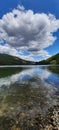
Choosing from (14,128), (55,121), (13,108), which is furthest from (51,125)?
(13,108)

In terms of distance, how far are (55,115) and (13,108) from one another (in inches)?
194

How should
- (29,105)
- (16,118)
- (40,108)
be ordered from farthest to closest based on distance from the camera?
1. (29,105)
2. (40,108)
3. (16,118)

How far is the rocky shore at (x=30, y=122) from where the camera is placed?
10.7m

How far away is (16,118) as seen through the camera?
12320 millimetres

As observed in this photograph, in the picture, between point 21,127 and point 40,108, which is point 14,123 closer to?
point 21,127

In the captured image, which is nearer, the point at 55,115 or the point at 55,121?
the point at 55,121

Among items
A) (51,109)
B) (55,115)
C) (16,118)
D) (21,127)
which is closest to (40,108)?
(51,109)

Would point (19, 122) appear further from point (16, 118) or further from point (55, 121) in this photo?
point (55, 121)

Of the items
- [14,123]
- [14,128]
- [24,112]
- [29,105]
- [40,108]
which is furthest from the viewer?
[29,105]

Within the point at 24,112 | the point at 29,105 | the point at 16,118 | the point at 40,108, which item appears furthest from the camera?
the point at 29,105

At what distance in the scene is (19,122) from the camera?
11555mm

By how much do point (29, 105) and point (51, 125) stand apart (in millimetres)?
5766

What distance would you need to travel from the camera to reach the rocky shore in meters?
10.7

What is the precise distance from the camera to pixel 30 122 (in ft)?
38.1
